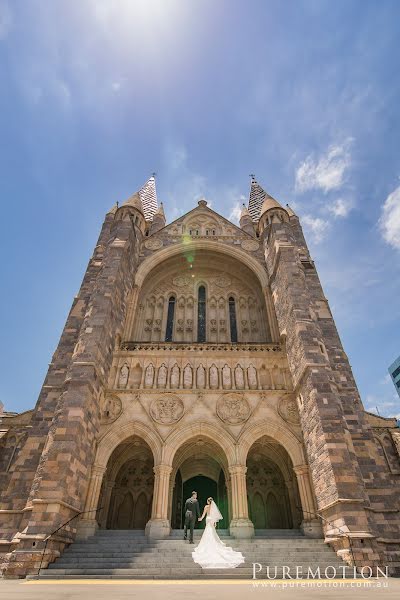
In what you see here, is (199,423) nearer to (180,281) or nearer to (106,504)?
(106,504)

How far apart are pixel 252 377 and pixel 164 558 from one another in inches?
290

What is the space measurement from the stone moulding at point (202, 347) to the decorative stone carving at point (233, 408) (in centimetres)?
217

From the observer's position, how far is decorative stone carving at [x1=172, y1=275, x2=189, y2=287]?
20703 millimetres

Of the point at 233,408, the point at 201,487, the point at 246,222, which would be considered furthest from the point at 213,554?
the point at 246,222

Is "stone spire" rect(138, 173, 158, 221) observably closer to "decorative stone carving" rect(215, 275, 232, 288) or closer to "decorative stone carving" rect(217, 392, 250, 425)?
"decorative stone carving" rect(215, 275, 232, 288)

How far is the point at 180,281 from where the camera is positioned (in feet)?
68.5

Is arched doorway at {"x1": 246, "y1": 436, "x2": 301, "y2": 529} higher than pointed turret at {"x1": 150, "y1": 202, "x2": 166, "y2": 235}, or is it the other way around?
pointed turret at {"x1": 150, "y1": 202, "x2": 166, "y2": 235}

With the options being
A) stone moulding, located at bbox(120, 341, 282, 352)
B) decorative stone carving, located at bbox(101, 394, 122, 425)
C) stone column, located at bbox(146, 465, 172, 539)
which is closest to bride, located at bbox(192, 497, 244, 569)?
stone column, located at bbox(146, 465, 172, 539)

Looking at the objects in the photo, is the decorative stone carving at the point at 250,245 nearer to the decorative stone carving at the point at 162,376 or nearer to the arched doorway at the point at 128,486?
the decorative stone carving at the point at 162,376

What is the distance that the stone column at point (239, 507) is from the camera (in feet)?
35.1

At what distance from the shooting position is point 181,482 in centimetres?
1634

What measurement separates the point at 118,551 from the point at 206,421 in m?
5.04

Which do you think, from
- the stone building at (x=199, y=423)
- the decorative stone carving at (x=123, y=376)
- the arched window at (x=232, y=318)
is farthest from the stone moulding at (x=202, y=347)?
the arched window at (x=232, y=318)

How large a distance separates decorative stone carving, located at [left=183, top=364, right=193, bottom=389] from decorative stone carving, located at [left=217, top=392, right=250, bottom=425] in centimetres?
140
